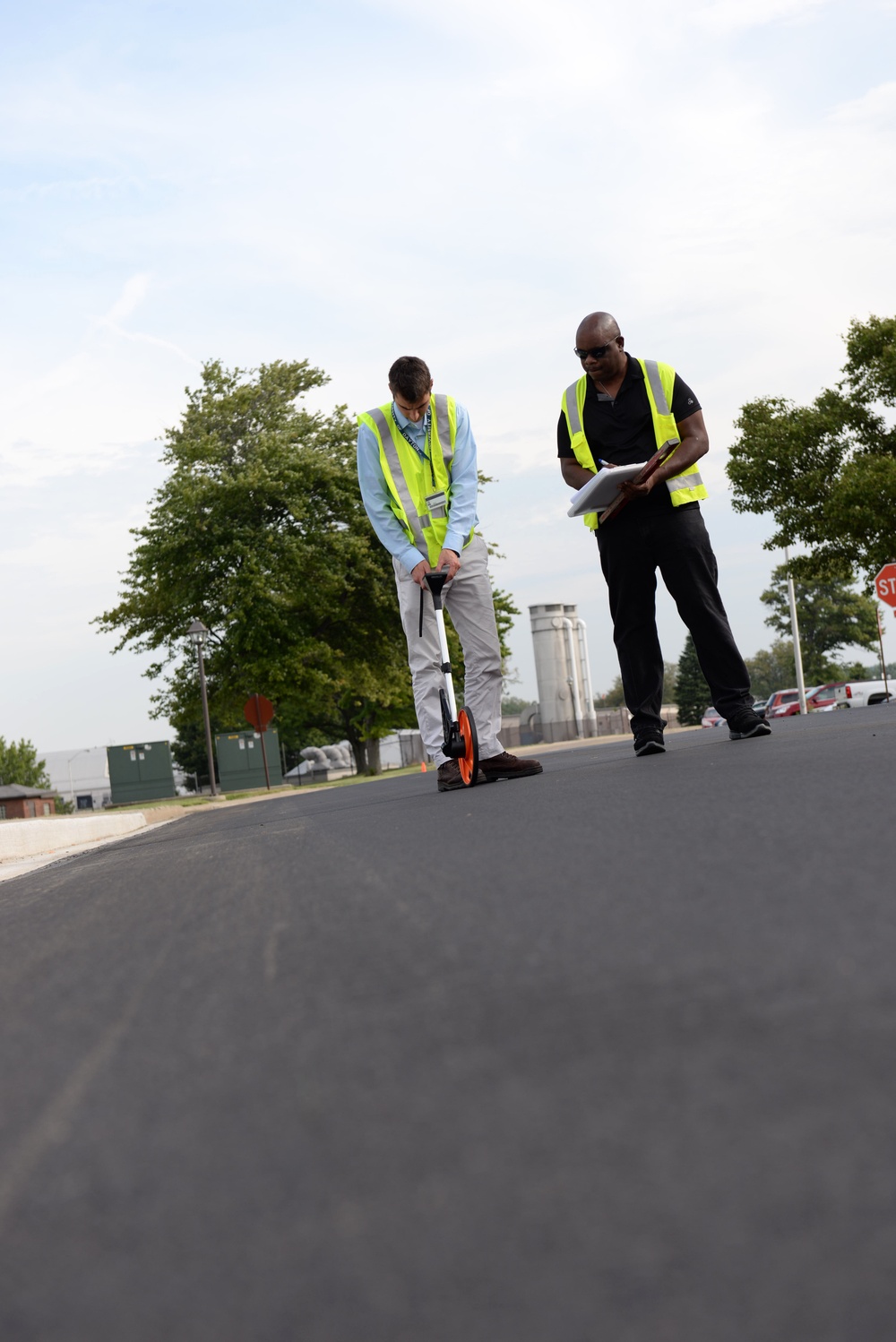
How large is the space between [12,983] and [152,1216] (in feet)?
4.12

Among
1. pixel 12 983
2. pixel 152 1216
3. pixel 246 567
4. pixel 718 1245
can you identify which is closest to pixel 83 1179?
pixel 152 1216

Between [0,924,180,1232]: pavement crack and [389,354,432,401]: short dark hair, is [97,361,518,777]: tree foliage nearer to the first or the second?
[389,354,432,401]: short dark hair

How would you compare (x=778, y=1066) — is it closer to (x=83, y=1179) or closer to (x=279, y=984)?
(x=83, y=1179)

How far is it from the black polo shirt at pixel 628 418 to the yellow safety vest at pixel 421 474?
72 cm

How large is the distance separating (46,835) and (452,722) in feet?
15.4

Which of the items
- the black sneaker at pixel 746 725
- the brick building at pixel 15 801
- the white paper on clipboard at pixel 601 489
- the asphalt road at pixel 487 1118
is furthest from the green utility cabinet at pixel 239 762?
the asphalt road at pixel 487 1118

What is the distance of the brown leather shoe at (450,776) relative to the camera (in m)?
6.17

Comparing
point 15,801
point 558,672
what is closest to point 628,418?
point 558,672

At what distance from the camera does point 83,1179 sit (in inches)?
39.9

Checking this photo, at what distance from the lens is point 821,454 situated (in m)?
30.7

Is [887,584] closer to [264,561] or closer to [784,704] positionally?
[264,561]

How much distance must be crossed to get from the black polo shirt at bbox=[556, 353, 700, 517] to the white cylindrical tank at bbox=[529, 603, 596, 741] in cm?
4675

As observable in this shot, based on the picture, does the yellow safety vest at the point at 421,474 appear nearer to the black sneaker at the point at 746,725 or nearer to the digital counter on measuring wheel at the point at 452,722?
the digital counter on measuring wheel at the point at 452,722

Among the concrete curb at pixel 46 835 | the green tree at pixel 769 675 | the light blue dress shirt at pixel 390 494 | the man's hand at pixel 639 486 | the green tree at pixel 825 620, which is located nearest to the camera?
the man's hand at pixel 639 486
